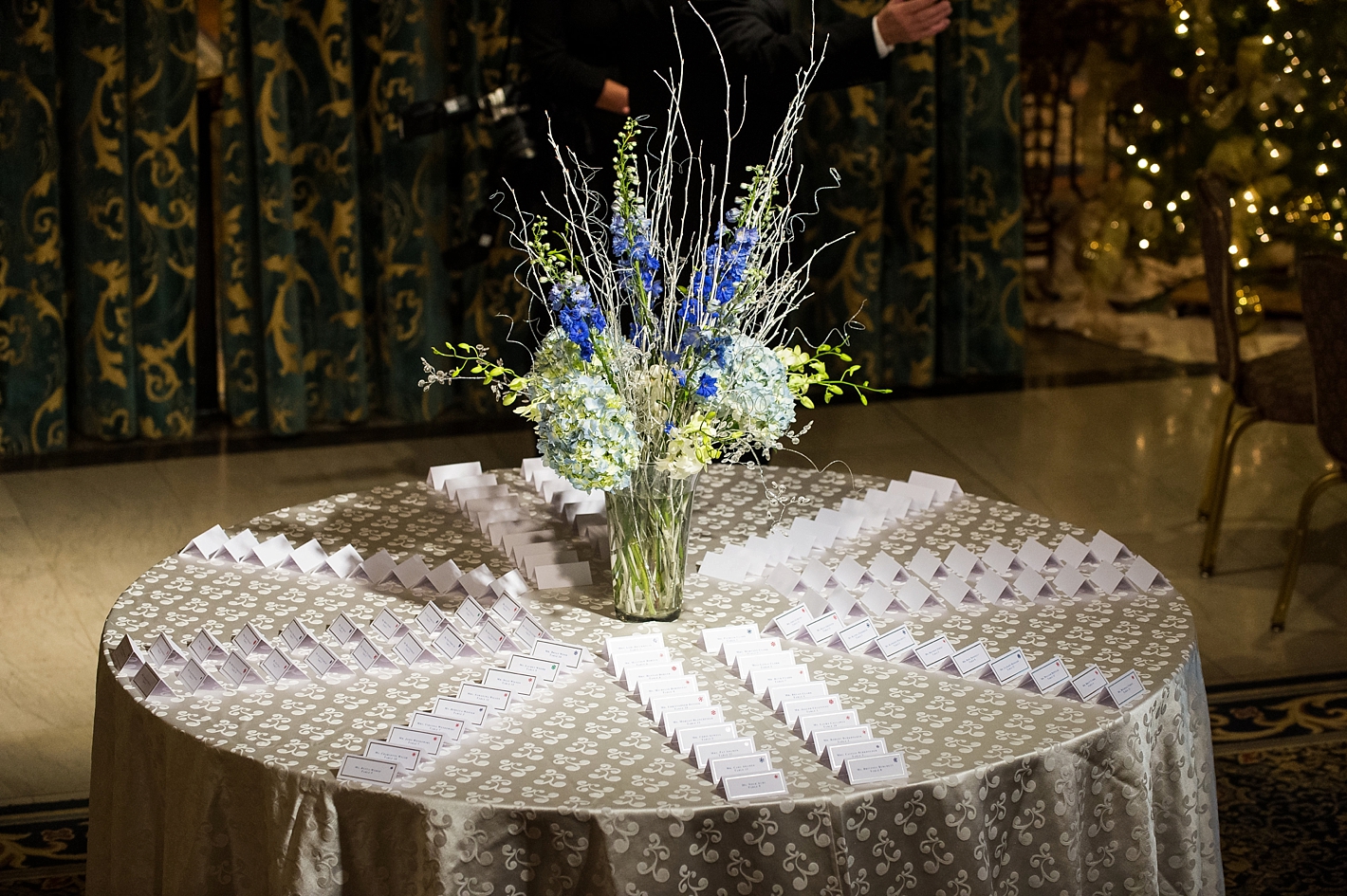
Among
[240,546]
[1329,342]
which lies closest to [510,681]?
[240,546]

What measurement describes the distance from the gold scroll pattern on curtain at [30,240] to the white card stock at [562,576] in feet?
9.81

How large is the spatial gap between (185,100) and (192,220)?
35cm

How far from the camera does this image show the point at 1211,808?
1774mm

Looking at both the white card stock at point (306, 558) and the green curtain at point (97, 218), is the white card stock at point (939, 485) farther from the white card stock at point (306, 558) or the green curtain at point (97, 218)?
the green curtain at point (97, 218)

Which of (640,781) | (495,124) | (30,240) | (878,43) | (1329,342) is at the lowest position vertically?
(640,781)

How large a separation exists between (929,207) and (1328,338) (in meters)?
2.23

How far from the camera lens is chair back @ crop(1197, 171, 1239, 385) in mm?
3549

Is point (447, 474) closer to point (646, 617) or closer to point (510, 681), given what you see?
point (646, 617)

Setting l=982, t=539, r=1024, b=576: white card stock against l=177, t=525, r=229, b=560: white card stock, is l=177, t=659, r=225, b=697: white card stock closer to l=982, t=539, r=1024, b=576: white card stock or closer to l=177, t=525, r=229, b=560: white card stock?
l=177, t=525, r=229, b=560: white card stock

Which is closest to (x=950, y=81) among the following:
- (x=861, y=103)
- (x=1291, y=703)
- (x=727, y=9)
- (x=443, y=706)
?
(x=861, y=103)

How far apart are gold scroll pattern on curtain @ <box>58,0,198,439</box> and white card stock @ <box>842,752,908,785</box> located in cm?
359

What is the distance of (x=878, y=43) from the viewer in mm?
2871

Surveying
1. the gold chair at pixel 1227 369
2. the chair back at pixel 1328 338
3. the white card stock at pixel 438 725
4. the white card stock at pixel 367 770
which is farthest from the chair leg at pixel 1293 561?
the white card stock at pixel 367 770

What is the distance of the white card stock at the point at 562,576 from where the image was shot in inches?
77.3
